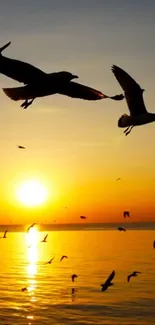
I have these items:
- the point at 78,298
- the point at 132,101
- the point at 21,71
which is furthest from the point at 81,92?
the point at 78,298

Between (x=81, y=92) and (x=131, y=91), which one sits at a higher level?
(x=131, y=91)

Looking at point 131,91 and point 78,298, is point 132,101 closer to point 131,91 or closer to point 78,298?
point 131,91

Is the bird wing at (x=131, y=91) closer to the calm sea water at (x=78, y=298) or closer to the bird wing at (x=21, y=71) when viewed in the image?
the bird wing at (x=21, y=71)

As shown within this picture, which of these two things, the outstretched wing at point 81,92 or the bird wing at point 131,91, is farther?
the bird wing at point 131,91

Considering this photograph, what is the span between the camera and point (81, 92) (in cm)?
1092

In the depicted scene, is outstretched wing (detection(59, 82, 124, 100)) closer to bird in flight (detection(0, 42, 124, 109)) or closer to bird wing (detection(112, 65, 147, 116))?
bird in flight (detection(0, 42, 124, 109))

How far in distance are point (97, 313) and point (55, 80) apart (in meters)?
26.7

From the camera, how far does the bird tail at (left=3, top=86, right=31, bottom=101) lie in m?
10.6

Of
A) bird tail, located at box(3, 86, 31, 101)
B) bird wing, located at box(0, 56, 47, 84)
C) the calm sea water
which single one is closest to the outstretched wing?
bird tail, located at box(3, 86, 31, 101)

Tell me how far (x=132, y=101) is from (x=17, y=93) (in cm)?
463

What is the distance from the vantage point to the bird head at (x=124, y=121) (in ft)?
43.1

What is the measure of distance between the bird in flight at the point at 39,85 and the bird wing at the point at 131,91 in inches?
131

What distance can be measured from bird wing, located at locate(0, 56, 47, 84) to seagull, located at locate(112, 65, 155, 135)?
3.59 meters

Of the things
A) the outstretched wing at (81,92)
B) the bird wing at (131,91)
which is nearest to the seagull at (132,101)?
the bird wing at (131,91)
